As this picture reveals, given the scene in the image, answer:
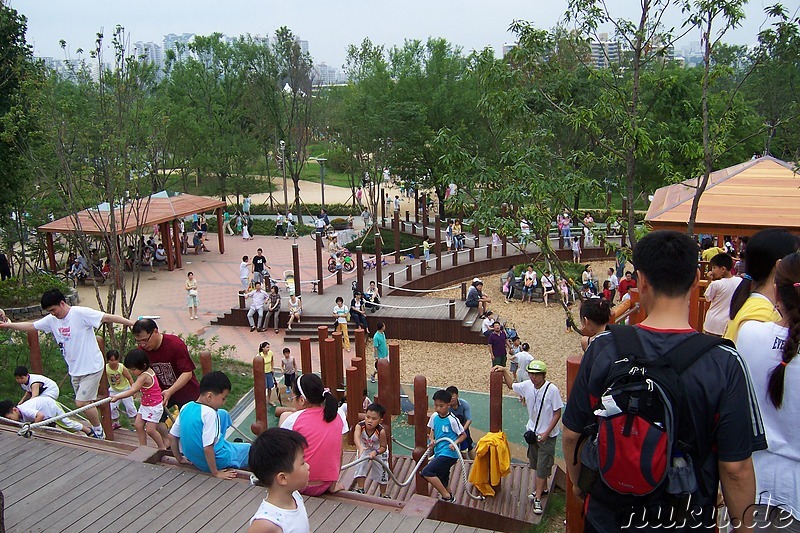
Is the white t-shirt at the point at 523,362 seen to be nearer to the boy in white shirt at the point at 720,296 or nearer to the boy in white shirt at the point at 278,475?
the boy in white shirt at the point at 720,296

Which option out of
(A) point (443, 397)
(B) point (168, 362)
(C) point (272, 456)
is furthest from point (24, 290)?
(C) point (272, 456)

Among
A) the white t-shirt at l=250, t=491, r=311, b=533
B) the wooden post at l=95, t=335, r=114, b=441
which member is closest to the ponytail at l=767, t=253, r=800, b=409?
the white t-shirt at l=250, t=491, r=311, b=533

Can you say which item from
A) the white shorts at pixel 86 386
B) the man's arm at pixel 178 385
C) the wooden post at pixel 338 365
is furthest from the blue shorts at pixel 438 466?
the wooden post at pixel 338 365

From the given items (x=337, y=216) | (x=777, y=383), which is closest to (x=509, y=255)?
(x=337, y=216)

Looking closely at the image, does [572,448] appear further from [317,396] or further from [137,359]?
[137,359]

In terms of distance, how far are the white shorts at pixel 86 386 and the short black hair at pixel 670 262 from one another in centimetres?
605

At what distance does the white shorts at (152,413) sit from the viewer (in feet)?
21.2

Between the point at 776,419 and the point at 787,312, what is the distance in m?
0.47

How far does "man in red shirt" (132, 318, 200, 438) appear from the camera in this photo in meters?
6.12

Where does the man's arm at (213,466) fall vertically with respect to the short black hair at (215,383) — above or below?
below

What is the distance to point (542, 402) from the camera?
→ 657cm

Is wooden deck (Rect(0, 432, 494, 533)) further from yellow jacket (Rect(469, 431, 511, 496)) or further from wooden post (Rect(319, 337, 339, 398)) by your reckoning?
wooden post (Rect(319, 337, 339, 398))

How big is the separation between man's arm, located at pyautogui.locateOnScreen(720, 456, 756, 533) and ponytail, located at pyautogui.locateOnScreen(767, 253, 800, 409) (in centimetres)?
54

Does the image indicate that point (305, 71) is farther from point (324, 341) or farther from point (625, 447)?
point (625, 447)
